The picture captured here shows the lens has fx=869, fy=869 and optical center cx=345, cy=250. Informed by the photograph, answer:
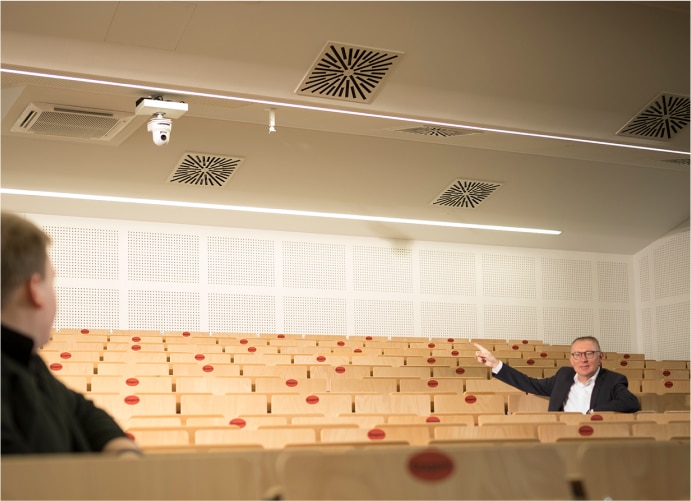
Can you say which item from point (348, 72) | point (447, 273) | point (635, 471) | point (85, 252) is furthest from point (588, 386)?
point (85, 252)

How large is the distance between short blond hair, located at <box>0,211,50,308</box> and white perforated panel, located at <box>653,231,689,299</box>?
336 inches

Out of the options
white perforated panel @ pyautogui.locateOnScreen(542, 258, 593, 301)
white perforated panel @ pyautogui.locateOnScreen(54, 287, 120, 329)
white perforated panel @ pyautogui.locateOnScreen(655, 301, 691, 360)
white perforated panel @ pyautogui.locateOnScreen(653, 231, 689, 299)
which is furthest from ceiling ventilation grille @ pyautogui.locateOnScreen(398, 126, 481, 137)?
white perforated panel @ pyautogui.locateOnScreen(655, 301, 691, 360)

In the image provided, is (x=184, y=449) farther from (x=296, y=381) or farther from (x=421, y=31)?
(x=421, y=31)

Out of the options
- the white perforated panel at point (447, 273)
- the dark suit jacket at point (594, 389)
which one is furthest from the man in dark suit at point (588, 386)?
the white perforated panel at point (447, 273)

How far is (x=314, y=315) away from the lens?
27.8 feet

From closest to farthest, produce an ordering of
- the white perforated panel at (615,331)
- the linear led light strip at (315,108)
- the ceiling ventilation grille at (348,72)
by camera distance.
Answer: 1. the linear led light strip at (315,108)
2. the ceiling ventilation grille at (348,72)
3. the white perforated panel at (615,331)

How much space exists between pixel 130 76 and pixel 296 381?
1997 millimetres

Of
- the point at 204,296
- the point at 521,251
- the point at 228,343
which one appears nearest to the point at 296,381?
the point at 228,343

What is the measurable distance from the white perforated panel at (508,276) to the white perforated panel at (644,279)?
1318 millimetres

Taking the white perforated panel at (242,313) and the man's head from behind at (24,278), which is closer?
the man's head from behind at (24,278)

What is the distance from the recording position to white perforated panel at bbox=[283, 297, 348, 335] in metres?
8.39

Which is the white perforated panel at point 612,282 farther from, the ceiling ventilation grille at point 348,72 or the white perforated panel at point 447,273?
the ceiling ventilation grille at point 348,72

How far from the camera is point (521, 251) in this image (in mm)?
9258

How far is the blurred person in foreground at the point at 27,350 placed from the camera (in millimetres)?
1333
